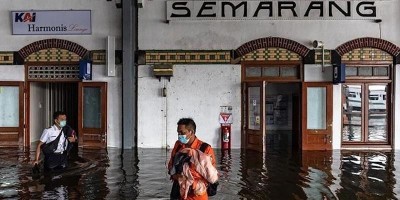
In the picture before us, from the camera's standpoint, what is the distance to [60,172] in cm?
872

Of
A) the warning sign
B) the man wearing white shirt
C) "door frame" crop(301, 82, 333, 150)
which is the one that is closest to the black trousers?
the man wearing white shirt

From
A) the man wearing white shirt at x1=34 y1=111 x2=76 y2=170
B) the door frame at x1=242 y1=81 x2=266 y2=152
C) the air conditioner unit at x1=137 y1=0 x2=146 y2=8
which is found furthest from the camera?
the air conditioner unit at x1=137 y1=0 x2=146 y2=8

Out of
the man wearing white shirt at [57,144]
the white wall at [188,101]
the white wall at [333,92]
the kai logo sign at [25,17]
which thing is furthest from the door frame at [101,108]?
the white wall at [333,92]

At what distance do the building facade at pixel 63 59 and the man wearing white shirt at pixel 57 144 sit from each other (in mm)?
4574

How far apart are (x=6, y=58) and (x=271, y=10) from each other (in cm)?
735

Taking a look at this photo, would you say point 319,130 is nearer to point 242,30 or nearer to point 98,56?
point 242,30

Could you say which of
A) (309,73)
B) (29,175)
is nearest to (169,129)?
(309,73)

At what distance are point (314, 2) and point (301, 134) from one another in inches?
140

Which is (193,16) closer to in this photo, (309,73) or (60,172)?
(309,73)

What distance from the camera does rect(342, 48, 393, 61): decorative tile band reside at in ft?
41.6

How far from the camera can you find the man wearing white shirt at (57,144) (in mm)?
7869

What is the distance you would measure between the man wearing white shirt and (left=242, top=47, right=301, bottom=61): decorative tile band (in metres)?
6.06

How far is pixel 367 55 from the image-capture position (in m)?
12.7

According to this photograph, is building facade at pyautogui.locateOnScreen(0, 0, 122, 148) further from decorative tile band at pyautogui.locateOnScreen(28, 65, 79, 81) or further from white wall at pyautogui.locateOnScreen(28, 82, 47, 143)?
white wall at pyautogui.locateOnScreen(28, 82, 47, 143)
